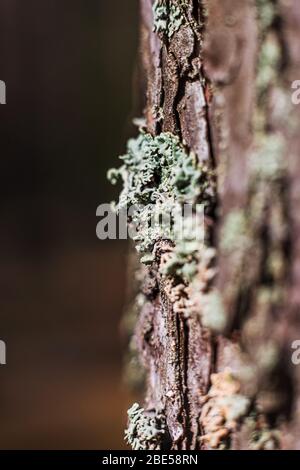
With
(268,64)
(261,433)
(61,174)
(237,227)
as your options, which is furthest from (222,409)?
(61,174)

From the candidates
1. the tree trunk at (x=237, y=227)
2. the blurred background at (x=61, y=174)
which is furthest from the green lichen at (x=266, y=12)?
the blurred background at (x=61, y=174)

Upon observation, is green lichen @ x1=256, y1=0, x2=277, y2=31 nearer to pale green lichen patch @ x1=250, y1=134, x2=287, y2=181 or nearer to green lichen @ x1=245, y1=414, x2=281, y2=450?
pale green lichen patch @ x1=250, y1=134, x2=287, y2=181

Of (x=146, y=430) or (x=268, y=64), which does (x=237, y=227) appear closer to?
(x=268, y=64)

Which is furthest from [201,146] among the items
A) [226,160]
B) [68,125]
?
[68,125]

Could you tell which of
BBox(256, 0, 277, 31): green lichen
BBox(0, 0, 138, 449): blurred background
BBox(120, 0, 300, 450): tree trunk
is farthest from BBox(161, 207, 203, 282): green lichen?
BBox(0, 0, 138, 449): blurred background

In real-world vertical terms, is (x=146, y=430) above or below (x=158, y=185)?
below
